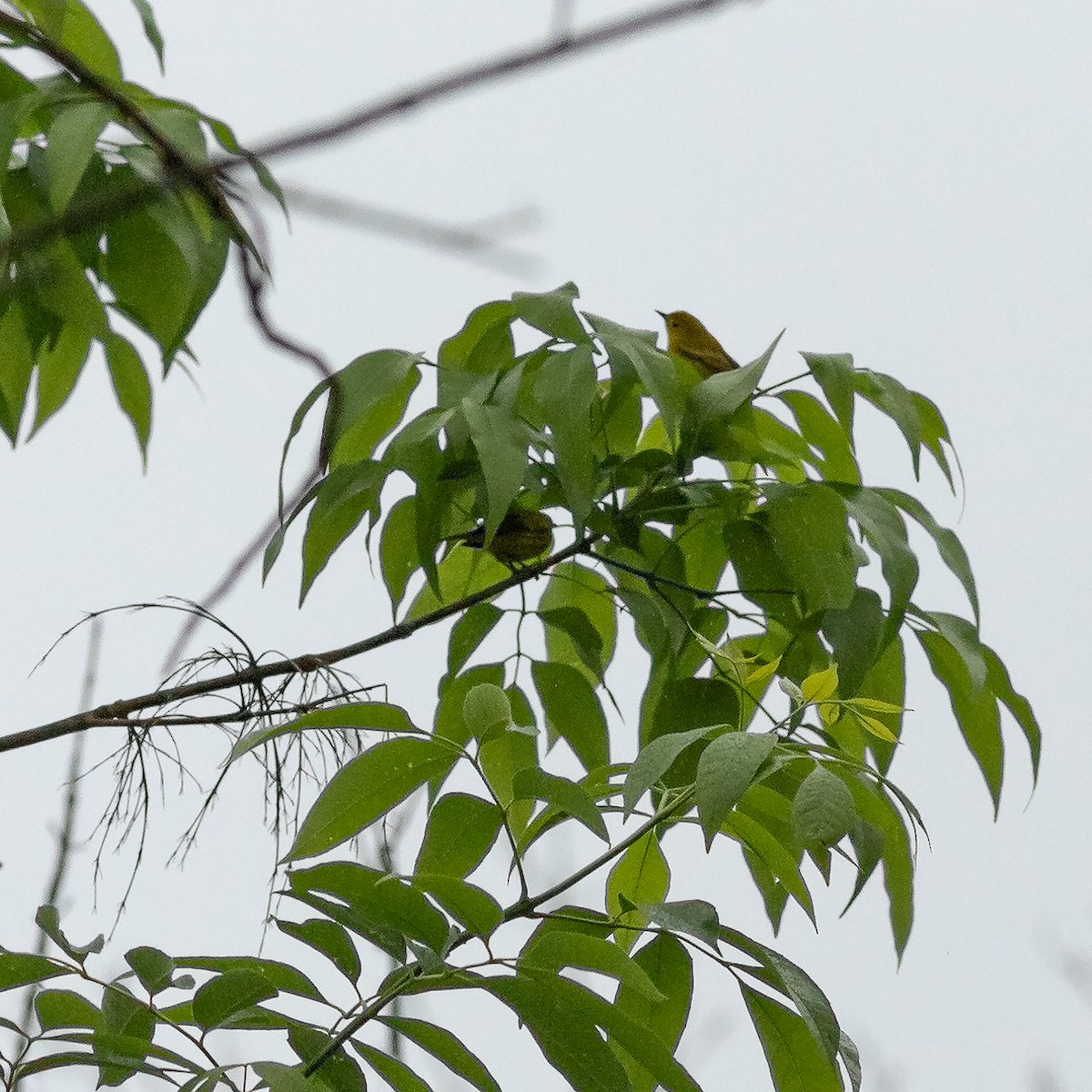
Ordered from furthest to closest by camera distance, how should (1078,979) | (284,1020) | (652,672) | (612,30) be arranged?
(1078,979) → (652,672) → (284,1020) → (612,30)

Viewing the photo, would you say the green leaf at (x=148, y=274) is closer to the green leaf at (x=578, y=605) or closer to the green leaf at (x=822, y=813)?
the green leaf at (x=578, y=605)

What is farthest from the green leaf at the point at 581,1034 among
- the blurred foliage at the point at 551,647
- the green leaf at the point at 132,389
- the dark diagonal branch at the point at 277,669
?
the green leaf at the point at 132,389

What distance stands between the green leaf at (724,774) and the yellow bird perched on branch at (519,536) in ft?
0.90

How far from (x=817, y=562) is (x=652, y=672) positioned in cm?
15

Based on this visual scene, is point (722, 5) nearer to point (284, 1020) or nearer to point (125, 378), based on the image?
point (284, 1020)

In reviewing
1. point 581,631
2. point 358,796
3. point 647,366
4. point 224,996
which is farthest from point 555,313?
point 224,996

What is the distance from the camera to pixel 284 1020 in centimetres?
57

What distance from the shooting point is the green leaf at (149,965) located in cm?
58

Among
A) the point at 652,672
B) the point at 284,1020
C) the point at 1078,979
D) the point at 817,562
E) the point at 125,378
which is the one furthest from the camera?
the point at 1078,979

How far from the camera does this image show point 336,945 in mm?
589

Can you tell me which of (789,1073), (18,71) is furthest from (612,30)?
(18,71)

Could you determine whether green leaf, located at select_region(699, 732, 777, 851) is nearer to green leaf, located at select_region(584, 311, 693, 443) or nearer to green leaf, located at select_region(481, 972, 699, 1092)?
green leaf, located at select_region(481, 972, 699, 1092)

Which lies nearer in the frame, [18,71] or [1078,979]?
[18,71]

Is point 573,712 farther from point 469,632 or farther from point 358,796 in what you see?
point 358,796
